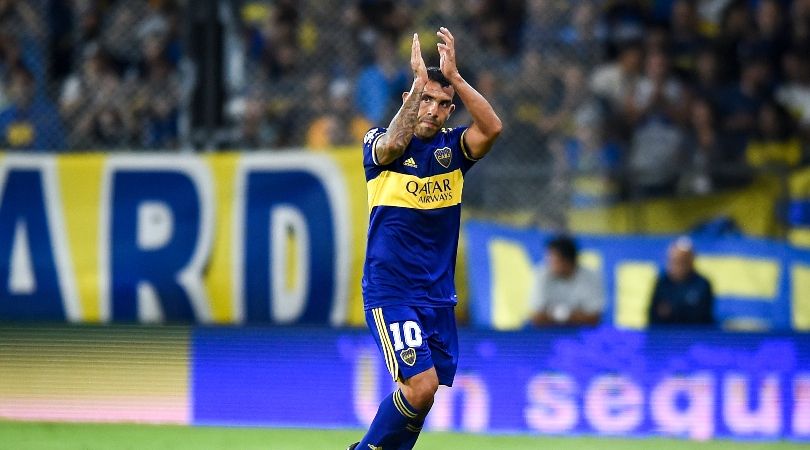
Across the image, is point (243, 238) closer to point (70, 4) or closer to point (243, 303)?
point (243, 303)

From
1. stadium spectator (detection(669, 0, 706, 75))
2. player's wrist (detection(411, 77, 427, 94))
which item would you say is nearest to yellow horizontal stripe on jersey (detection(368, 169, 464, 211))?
player's wrist (detection(411, 77, 427, 94))

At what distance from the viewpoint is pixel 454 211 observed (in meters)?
6.59

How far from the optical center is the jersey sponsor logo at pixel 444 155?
Result: 6500 mm

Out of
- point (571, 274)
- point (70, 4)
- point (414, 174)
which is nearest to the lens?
point (414, 174)

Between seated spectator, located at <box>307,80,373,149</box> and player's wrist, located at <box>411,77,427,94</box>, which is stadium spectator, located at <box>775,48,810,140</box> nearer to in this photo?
seated spectator, located at <box>307,80,373,149</box>

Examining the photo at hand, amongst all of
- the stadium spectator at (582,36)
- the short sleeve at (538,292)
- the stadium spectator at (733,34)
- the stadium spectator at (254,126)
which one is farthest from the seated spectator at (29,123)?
the stadium spectator at (733,34)

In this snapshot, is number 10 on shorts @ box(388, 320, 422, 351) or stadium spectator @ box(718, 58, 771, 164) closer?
number 10 on shorts @ box(388, 320, 422, 351)

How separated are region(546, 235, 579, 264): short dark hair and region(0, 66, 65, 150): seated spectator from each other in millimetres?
3823

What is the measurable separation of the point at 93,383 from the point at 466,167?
14.0ft

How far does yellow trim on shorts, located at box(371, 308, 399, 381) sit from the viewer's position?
637cm

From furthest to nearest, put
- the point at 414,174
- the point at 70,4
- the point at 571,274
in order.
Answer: the point at 70,4, the point at 571,274, the point at 414,174

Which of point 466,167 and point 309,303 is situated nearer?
point 466,167

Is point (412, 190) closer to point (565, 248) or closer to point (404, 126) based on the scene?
point (404, 126)

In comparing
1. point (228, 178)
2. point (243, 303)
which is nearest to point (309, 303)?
point (243, 303)
